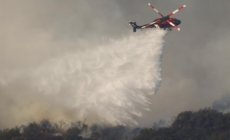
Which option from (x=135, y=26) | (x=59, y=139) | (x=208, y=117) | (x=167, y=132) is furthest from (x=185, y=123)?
(x=135, y=26)

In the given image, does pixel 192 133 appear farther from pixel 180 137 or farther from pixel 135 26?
pixel 135 26

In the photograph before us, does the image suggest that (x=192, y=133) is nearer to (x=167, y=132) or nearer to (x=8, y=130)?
(x=167, y=132)

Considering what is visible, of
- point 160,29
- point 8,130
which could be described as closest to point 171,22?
point 160,29

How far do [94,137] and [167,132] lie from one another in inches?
737

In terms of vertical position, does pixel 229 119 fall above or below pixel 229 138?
above

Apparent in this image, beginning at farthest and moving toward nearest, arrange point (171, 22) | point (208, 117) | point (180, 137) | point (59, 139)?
point (208, 117) < point (180, 137) < point (59, 139) < point (171, 22)

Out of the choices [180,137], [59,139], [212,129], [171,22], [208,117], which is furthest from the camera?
[208,117]

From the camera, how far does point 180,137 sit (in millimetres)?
120125

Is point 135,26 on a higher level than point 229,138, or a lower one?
higher

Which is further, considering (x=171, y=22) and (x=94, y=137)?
(x=94, y=137)

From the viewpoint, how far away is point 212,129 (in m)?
131

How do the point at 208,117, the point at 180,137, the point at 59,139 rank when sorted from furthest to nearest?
the point at 208,117, the point at 180,137, the point at 59,139

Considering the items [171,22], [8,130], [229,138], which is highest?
[171,22]

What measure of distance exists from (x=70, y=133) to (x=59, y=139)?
2.90m
